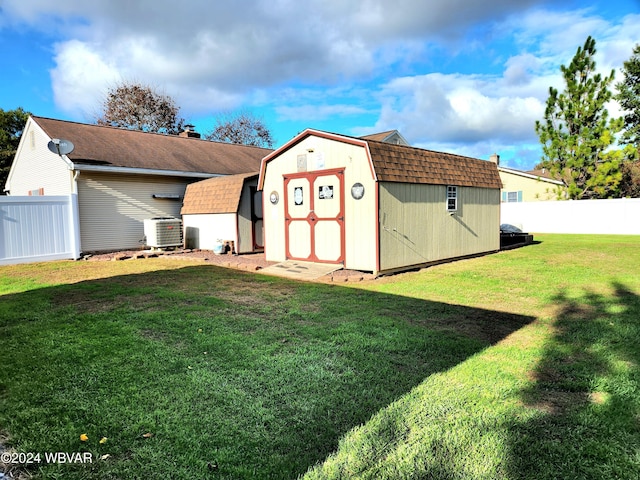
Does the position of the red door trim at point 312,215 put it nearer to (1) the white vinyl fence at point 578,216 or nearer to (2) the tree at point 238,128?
(1) the white vinyl fence at point 578,216

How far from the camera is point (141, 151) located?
1510cm

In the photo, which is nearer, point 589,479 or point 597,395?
point 589,479

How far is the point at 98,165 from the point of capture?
1270cm

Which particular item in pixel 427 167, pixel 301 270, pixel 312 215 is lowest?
pixel 301 270

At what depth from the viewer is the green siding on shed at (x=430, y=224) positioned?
8711mm

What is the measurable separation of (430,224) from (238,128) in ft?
102

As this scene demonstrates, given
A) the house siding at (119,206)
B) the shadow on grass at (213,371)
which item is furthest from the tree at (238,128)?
the shadow on grass at (213,371)

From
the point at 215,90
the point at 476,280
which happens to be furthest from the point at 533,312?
the point at 215,90

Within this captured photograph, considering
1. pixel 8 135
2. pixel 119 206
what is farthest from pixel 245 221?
pixel 8 135

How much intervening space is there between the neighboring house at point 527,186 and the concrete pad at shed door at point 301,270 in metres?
21.7

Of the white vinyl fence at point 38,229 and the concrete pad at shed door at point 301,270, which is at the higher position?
the white vinyl fence at point 38,229

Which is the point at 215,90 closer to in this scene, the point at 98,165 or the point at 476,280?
the point at 98,165

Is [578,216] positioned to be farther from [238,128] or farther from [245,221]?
[238,128]

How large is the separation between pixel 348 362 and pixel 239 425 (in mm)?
1346
